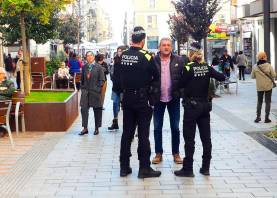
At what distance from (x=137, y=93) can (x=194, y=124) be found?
885mm

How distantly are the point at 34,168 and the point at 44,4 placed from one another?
7.06 meters

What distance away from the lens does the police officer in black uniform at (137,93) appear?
300 inches

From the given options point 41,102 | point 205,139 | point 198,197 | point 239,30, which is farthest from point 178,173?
point 239,30

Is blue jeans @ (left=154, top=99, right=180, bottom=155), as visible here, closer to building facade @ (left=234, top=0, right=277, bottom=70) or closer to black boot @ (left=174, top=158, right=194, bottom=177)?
black boot @ (left=174, top=158, right=194, bottom=177)

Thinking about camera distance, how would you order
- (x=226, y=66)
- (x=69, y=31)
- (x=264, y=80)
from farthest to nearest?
(x=69, y=31) → (x=226, y=66) → (x=264, y=80)

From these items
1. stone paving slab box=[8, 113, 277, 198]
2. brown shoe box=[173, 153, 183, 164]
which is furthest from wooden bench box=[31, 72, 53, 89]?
brown shoe box=[173, 153, 183, 164]

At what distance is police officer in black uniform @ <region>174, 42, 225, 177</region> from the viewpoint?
779cm

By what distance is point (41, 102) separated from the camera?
40.0 feet

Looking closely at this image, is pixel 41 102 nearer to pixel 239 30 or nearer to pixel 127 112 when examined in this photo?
pixel 127 112

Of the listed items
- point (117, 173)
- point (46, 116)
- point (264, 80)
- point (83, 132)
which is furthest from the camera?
point (264, 80)

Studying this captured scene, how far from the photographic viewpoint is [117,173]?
26.4 feet

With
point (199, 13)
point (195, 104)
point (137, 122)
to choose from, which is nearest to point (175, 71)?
point (195, 104)

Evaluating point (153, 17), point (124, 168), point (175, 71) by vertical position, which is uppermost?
point (153, 17)

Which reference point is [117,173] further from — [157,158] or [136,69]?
[136,69]
